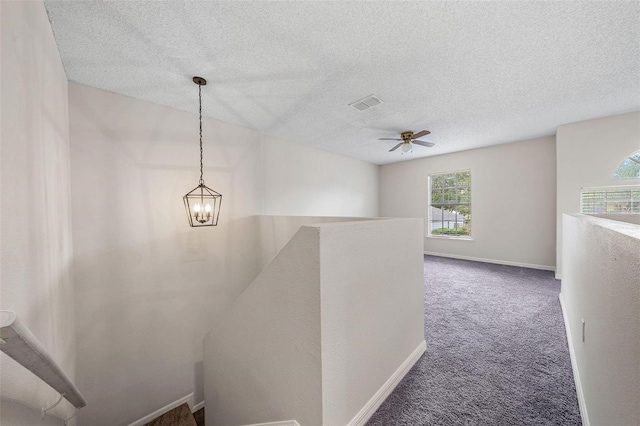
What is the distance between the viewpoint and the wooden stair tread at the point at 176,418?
2467 mm

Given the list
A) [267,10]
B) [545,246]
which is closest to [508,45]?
[267,10]

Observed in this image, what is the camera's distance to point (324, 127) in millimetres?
4043

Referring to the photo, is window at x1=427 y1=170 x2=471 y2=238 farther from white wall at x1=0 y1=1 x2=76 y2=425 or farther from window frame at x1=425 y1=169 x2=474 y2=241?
white wall at x1=0 y1=1 x2=76 y2=425

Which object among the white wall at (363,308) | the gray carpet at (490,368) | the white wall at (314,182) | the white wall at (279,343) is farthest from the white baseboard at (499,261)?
the white wall at (279,343)

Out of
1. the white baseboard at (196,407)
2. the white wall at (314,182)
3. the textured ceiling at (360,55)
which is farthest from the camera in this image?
the white wall at (314,182)

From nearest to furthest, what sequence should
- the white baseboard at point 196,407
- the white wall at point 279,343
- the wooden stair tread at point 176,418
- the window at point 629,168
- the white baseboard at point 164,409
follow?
the white wall at point 279,343 < the wooden stair tread at point 176,418 < the white baseboard at point 164,409 < the white baseboard at point 196,407 < the window at point 629,168

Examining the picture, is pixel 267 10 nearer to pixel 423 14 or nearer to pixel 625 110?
pixel 423 14

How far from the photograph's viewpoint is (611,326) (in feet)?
3.17

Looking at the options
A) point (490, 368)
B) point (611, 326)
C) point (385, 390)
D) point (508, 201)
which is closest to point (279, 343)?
point (385, 390)

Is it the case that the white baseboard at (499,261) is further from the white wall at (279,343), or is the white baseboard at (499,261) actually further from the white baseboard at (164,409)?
the white baseboard at (164,409)

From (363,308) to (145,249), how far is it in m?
2.88

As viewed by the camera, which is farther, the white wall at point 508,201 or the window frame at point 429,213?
the window frame at point 429,213

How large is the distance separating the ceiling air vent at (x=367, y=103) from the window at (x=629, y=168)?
163 inches

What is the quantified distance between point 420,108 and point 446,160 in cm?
329
